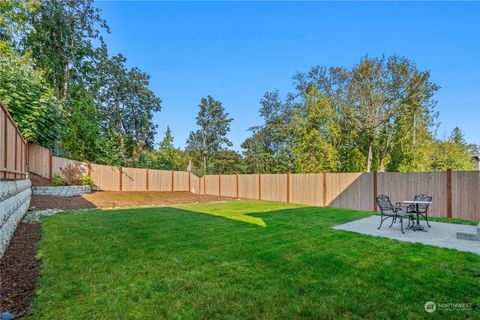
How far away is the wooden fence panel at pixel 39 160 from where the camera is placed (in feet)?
43.5

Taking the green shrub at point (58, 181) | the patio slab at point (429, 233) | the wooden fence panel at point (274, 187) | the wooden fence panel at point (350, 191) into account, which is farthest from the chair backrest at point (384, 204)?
the green shrub at point (58, 181)

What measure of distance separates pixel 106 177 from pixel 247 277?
15368 mm

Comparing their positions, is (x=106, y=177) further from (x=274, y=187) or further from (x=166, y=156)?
(x=274, y=187)

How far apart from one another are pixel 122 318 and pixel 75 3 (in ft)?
74.7

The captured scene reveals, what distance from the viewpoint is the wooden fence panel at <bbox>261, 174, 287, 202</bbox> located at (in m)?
13.3

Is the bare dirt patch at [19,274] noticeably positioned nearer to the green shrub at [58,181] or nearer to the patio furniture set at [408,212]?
the patio furniture set at [408,212]

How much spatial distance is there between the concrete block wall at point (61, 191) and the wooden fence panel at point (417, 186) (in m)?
13.6

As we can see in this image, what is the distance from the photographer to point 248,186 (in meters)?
15.3

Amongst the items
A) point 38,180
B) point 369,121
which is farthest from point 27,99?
point 369,121

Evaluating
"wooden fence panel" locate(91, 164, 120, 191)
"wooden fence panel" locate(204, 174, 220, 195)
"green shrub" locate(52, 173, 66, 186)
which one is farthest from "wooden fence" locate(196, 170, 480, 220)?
"green shrub" locate(52, 173, 66, 186)

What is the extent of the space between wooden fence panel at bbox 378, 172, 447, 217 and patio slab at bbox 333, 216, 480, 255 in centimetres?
169

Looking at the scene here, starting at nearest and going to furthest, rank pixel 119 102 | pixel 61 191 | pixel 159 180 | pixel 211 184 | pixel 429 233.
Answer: pixel 429 233 < pixel 61 191 < pixel 211 184 < pixel 159 180 < pixel 119 102
